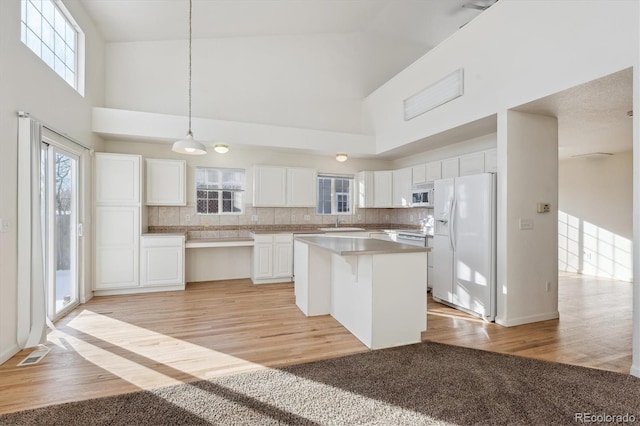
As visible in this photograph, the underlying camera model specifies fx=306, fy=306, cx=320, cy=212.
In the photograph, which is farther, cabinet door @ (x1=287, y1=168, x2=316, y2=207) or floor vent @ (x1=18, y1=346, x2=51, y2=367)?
cabinet door @ (x1=287, y1=168, x2=316, y2=207)

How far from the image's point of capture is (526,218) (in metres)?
3.57

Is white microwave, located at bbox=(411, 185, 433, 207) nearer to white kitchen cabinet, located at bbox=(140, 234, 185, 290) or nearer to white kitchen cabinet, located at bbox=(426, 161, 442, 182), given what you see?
white kitchen cabinet, located at bbox=(426, 161, 442, 182)

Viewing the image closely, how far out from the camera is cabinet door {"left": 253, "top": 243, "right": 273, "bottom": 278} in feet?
17.5

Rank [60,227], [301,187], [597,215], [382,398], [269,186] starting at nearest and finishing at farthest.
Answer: [382,398]
[60,227]
[269,186]
[301,187]
[597,215]

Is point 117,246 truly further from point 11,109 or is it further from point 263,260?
point 11,109

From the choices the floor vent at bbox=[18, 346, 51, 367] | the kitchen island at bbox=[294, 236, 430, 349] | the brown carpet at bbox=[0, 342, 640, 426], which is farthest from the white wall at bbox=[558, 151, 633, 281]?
the floor vent at bbox=[18, 346, 51, 367]

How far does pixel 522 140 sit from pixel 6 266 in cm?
529

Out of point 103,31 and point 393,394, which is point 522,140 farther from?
point 103,31

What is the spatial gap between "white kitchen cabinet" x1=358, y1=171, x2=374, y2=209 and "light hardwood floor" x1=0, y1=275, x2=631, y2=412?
2665mm

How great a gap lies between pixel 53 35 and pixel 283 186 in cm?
365

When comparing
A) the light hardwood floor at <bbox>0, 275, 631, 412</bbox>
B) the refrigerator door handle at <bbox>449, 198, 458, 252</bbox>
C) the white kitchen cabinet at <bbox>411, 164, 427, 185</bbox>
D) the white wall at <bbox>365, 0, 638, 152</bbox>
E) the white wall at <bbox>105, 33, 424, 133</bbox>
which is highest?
the white wall at <bbox>105, 33, 424, 133</bbox>

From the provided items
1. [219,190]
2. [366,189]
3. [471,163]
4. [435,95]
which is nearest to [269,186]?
[219,190]

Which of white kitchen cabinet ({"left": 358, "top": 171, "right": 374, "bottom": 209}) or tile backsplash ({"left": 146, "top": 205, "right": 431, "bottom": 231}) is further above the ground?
white kitchen cabinet ({"left": 358, "top": 171, "right": 374, "bottom": 209})

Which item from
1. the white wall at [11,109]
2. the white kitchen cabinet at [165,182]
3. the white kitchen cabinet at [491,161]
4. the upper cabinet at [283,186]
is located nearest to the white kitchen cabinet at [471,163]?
the white kitchen cabinet at [491,161]
